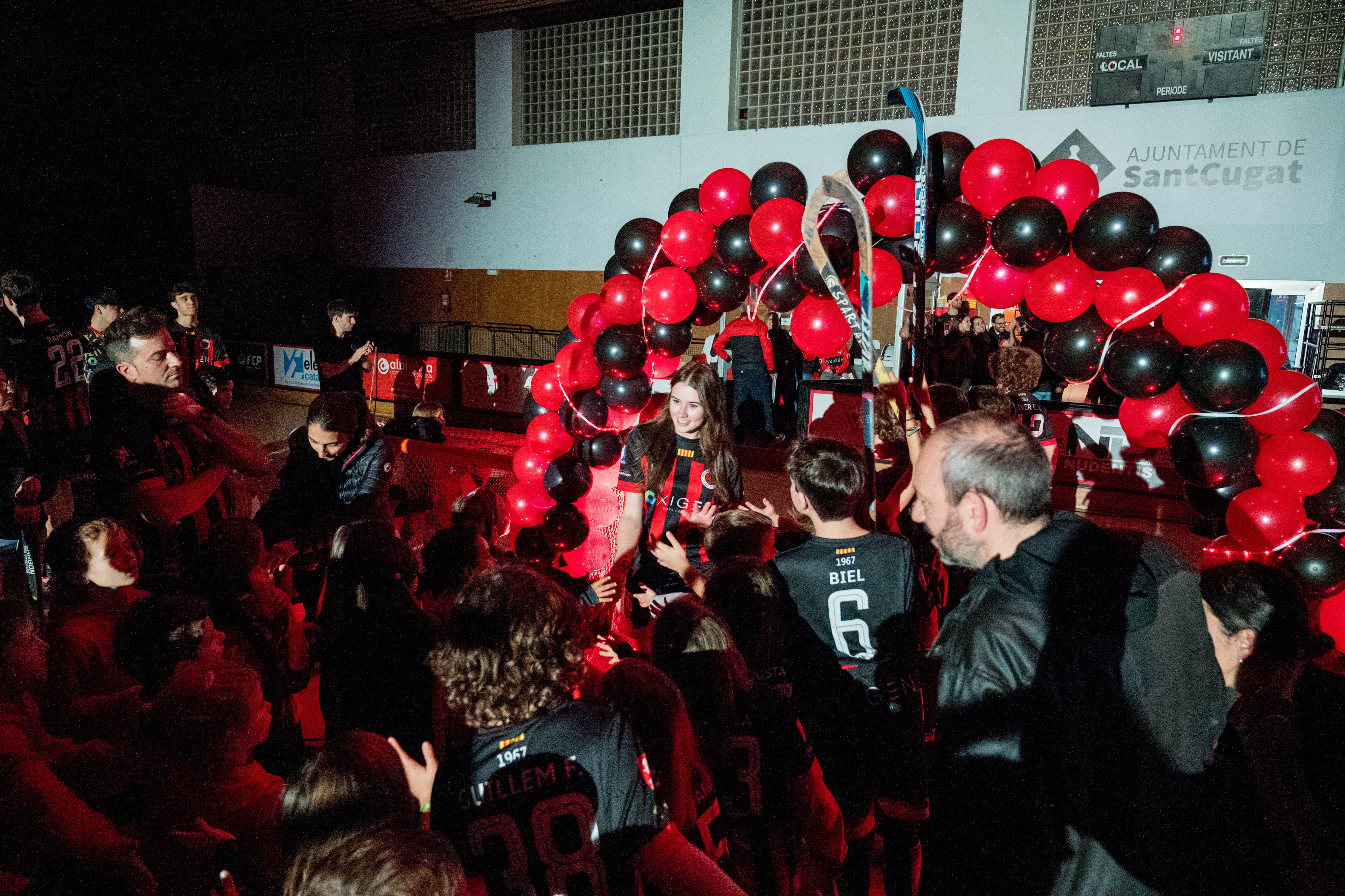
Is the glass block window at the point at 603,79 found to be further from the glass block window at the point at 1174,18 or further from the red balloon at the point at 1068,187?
the red balloon at the point at 1068,187

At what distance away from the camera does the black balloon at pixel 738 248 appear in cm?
431

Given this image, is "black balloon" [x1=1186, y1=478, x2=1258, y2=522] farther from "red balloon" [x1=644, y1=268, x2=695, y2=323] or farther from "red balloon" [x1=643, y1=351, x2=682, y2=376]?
"red balloon" [x1=643, y1=351, x2=682, y2=376]

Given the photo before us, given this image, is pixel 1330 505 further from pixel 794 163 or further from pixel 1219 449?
pixel 794 163

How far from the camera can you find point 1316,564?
3.77m

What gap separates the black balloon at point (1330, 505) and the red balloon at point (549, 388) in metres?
4.66

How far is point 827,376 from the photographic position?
36.0 ft

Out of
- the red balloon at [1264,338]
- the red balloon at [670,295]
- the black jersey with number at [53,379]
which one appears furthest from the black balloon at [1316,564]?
the black jersey with number at [53,379]

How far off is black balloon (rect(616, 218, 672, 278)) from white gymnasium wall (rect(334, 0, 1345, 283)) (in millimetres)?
8706

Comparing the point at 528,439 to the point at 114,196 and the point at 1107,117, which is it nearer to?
the point at 1107,117

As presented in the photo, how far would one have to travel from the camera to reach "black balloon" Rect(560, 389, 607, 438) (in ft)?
17.7

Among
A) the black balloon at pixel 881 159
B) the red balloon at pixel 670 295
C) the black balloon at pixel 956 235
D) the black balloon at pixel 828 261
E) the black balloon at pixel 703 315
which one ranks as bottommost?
the black balloon at pixel 703 315

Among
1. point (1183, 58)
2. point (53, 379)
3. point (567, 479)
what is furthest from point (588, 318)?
point (1183, 58)

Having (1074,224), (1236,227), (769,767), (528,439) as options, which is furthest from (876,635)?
(1236,227)

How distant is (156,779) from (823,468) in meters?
2.23
